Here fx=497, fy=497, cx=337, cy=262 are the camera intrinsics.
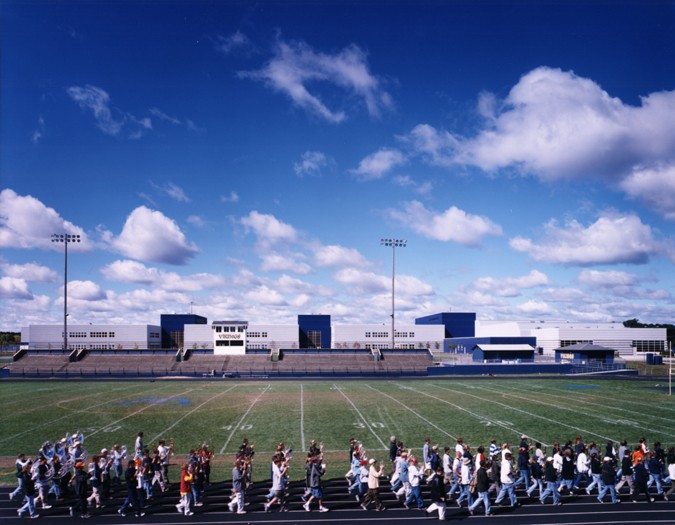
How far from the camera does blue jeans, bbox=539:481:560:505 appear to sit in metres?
16.5

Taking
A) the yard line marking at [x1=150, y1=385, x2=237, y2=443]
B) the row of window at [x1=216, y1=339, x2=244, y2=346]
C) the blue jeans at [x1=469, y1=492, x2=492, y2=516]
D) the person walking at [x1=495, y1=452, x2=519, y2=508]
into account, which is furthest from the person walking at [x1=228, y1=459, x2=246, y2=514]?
the row of window at [x1=216, y1=339, x2=244, y2=346]

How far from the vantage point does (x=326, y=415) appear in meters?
34.3

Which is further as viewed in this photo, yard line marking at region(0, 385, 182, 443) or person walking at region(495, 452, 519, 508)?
yard line marking at region(0, 385, 182, 443)

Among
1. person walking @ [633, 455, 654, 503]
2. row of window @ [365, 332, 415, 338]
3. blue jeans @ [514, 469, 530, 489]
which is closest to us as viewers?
person walking @ [633, 455, 654, 503]

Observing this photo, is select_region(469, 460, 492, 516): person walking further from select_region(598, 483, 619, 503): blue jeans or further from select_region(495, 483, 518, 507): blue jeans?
select_region(598, 483, 619, 503): blue jeans

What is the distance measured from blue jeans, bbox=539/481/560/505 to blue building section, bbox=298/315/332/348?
94.2 meters

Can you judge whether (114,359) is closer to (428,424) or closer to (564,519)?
(428,424)

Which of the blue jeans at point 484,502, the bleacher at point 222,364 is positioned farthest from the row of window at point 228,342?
the blue jeans at point 484,502

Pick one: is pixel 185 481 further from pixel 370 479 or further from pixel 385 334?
pixel 385 334

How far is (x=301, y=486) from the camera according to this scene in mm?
18719

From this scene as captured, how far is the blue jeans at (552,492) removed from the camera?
16.5 m

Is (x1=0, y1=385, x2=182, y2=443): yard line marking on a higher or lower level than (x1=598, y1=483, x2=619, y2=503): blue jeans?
lower

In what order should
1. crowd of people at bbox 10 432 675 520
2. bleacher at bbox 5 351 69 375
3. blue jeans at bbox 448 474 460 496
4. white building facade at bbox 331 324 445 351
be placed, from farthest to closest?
1. white building facade at bbox 331 324 445 351
2. bleacher at bbox 5 351 69 375
3. blue jeans at bbox 448 474 460 496
4. crowd of people at bbox 10 432 675 520

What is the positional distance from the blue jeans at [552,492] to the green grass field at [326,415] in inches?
310
